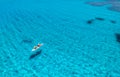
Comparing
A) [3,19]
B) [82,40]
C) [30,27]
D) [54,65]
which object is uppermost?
[3,19]

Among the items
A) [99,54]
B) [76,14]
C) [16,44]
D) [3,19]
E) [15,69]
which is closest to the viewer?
[15,69]

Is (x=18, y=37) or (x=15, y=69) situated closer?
(x=15, y=69)

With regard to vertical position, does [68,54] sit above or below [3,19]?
below

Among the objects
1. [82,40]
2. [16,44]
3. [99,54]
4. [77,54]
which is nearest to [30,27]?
[16,44]

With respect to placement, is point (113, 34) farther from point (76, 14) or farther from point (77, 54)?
point (76, 14)

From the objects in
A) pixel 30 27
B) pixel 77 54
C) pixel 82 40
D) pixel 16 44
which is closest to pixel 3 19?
pixel 30 27

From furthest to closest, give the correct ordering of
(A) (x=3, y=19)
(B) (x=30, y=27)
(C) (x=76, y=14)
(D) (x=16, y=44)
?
(C) (x=76, y=14) < (A) (x=3, y=19) < (B) (x=30, y=27) < (D) (x=16, y=44)

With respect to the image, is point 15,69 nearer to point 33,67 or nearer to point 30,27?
point 33,67
